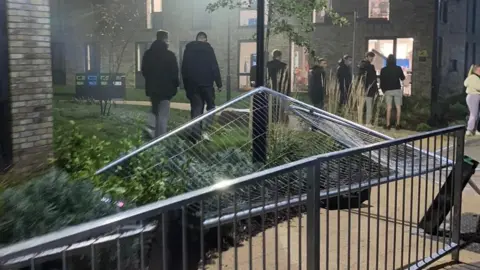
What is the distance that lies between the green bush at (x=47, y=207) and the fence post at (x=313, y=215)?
3.75ft

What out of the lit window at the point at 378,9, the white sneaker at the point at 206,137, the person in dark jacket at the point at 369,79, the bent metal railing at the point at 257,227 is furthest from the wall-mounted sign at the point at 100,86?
the lit window at the point at 378,9

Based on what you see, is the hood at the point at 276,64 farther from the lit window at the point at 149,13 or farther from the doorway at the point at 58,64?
the doorway at the point at 58,64

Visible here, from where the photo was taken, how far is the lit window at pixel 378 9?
2067 cm

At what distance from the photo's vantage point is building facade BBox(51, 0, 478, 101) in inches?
275

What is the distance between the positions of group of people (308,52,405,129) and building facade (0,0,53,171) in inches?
249

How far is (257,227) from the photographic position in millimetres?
4113

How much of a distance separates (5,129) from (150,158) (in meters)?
1.43

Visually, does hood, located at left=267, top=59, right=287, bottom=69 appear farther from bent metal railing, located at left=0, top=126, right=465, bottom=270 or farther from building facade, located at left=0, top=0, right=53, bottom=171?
bent metal railing, located at left=0, top=126, right=465, bottom=270

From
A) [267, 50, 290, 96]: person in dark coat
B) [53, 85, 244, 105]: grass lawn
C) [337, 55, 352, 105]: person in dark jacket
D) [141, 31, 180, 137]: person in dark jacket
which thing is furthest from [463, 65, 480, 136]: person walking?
[141, 31, 180, 137]: person in dark jacket

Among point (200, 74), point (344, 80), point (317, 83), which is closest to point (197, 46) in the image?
point (200, 74)

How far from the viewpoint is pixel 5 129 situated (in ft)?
19.3

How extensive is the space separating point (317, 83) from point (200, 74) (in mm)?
5365

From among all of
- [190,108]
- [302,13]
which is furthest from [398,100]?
[190,108]

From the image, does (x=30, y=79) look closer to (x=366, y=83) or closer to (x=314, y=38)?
(x=366, y=83)
